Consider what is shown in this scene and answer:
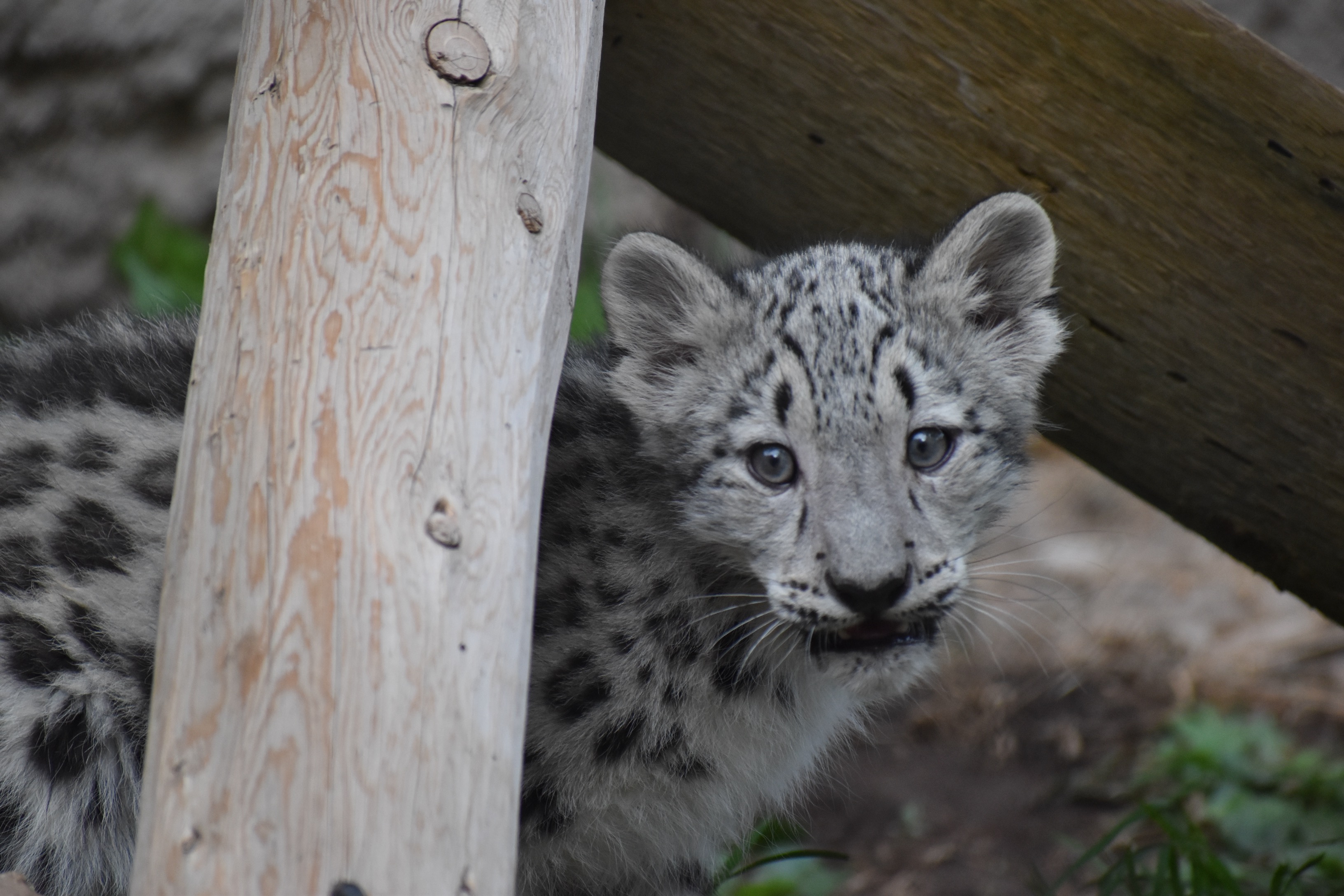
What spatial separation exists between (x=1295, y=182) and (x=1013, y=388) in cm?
121

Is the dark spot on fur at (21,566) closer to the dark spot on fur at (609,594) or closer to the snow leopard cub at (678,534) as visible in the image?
the snow leopard cub at (678,534)

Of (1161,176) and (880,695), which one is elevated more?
(1161,176)

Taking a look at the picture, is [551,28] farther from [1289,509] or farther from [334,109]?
[1289,509]

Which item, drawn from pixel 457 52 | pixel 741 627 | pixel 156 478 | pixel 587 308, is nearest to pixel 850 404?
pixel 741 627

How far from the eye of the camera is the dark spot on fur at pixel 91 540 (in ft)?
14.5

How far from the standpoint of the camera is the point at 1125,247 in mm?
4910

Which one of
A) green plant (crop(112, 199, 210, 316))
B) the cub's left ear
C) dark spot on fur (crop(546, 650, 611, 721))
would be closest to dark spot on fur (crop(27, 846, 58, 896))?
dark spot on fur (crop(546, 650, 611, 721))

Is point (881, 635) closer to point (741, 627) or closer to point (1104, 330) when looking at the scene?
point (741, 627)

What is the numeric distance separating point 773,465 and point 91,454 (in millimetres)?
2509

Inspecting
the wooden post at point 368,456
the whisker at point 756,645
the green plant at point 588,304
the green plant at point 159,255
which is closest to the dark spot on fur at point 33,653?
the wooden post at point 368,456

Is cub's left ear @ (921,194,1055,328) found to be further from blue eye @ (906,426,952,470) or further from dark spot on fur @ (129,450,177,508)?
dark spot on fur @ (129,450,177,508)

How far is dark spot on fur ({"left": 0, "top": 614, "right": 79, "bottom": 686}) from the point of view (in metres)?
4.18

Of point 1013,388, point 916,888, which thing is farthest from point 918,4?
point 916,888

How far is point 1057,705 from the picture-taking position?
8.10 metres
